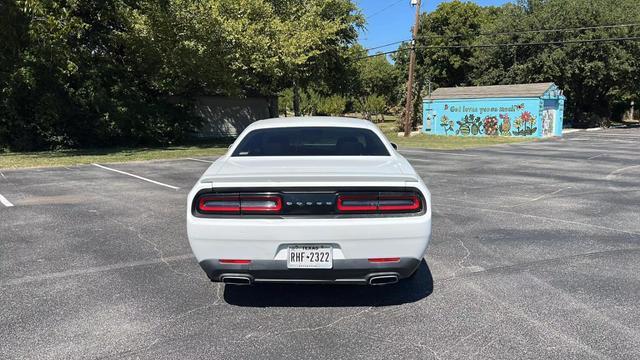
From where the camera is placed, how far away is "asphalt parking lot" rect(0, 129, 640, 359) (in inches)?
140

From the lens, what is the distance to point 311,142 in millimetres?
5359

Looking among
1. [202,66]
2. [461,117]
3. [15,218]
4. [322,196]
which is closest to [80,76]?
[202,66]

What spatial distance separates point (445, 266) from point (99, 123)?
1900cm

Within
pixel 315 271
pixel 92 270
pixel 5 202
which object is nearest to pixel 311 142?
pixel 315 271

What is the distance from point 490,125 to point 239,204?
106 ft

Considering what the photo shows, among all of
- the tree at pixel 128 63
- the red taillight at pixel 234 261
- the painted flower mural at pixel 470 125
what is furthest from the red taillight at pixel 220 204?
the painted flower mural at pixel 470 125

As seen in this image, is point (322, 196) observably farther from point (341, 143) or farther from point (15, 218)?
point (15, 218)

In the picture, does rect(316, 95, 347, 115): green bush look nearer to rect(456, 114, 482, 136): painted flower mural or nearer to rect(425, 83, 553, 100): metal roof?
→ rect(425, 83, 553, 100): metal roof

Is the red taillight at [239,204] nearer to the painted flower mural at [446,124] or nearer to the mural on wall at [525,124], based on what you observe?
the mural on wall at [525,124]

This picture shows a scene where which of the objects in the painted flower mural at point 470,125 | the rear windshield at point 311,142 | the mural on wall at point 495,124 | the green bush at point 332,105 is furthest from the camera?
the green bush at point 332,105

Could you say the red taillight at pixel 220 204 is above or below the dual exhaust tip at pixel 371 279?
above

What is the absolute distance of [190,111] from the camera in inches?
972

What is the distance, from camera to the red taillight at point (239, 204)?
3.86 meters

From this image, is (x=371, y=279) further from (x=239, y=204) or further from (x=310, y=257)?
(x=239, y=204)
